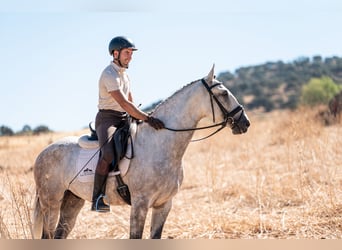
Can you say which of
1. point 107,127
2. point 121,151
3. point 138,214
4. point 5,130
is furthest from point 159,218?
point 5,130

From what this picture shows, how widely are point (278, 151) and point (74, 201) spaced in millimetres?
8759

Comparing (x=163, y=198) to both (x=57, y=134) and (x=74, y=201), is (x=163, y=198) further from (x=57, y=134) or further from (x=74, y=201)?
(x=57, y=134)

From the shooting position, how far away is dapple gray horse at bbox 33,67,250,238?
181 inches

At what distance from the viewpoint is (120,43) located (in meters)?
4.84

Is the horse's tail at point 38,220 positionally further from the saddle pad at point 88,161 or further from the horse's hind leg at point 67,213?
the saddle pad at point 88,161

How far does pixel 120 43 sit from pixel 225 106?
1.28 m

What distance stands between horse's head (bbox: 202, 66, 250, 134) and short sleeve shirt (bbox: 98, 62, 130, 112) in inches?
34.5

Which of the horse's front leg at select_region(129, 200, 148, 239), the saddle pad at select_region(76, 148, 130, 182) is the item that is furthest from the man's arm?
the horse's front leg at select_region(129, 200, 148, 239)

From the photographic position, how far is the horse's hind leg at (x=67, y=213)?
5297 mm

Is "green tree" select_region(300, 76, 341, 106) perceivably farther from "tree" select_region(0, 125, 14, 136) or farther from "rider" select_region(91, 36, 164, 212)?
"rider" select_region(91, 36, 164, 212)

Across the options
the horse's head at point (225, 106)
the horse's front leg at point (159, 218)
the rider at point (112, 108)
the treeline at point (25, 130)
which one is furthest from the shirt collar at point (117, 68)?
the treeline at point (25, 130)

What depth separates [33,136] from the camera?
7.67 meters

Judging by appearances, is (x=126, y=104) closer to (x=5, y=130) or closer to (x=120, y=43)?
(x=120, y=43)

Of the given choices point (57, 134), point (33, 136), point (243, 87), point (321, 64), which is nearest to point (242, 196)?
point (33, 136)
